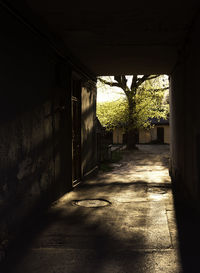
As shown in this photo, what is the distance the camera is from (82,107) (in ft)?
33.9

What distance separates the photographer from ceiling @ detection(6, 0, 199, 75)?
Answer: 5.56 metres

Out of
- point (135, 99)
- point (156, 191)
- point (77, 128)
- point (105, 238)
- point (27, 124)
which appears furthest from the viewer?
point (135, 99)

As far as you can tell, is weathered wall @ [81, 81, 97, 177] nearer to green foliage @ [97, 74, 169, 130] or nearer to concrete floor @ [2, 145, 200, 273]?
concrete floor @ [2, 145, 200, 273]

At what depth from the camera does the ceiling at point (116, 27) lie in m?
5.56

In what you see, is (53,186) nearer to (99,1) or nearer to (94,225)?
(94,225)

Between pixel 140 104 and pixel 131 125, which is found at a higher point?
pixel 140 104

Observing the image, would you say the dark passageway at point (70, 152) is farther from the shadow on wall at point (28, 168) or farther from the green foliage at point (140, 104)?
the green foliage at point (140, 104)

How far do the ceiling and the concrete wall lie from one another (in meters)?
0.46

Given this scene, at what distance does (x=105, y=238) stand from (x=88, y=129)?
6801 mm

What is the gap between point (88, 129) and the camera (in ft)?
37.6

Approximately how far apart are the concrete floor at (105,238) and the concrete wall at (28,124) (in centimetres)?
44

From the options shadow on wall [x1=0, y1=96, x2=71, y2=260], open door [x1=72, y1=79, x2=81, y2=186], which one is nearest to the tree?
open door [x1=72, y1=79, x2=81, y2=186]

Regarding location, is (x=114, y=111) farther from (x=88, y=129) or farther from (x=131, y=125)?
(x=88, y=129)

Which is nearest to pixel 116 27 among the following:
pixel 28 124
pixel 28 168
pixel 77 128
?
pixel 28 124
